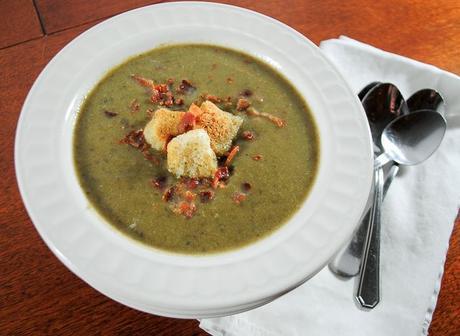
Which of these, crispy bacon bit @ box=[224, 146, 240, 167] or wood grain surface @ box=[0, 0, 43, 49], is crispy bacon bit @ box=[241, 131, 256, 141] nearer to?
crispy bacon bit @ box=[224, 146, 240, 167]

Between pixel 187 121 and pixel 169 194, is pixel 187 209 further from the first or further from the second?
pixel 187 121

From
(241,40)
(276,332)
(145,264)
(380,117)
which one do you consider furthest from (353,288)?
(241,40)

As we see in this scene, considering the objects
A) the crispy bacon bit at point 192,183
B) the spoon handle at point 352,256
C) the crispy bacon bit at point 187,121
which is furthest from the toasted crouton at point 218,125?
the spoon handle at point 352,256

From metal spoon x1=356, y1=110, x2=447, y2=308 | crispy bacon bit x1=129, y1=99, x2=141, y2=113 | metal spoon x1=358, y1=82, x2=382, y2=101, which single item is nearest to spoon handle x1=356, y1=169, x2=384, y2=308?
metal spoon x1=356, y1=110, x2=447, y2=308

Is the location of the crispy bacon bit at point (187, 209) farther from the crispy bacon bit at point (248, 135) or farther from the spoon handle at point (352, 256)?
the spoon handle at point (352, 256)

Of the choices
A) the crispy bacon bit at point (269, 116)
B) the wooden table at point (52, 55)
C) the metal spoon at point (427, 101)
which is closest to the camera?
the wooden table at point (52, 55)

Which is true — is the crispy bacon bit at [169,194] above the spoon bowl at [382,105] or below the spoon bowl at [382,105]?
below
